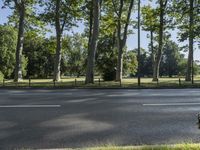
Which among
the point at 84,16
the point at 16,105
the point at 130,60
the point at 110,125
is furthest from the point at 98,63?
the point at 110,125

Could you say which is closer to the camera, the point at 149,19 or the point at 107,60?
the point at 149,19

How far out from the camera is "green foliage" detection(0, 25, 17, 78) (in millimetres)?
81438

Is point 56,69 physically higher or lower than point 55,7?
lower

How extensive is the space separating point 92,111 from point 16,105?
322 centimetres

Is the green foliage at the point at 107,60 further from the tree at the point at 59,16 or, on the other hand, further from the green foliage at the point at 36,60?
the green foliage at the point at 36,60

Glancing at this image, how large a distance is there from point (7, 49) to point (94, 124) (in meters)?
74.5

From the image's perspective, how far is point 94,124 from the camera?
10961mm

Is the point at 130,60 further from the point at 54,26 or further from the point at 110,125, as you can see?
the point at 110,125

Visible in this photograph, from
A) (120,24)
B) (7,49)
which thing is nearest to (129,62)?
(120,24)

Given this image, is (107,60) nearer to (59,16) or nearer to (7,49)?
(59,16)

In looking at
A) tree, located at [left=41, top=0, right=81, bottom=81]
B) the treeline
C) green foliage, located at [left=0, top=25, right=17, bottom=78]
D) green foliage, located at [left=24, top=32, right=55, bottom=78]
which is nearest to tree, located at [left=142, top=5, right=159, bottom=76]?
the treeline

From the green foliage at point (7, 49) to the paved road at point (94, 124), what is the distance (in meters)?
68.3

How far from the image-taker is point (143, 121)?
11.4 metres

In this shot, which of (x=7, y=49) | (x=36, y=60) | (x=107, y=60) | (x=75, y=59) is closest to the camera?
(x=107, y=60)
